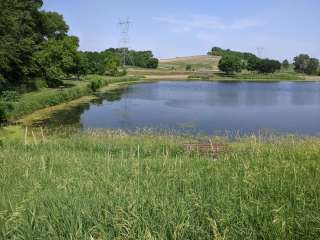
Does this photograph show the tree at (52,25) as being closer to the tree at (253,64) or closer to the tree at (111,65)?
the tree at (111,65)

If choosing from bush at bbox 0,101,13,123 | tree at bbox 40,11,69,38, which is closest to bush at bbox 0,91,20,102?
bush at bbox 0,101,13,123

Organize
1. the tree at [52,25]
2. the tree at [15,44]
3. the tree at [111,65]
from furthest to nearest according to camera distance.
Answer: the tree at [111,65] → the tree at [52,25] → the tree at [15,44]

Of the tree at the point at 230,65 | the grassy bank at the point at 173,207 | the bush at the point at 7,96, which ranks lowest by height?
the tree at the point at 230,65

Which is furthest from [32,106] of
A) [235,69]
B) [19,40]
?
[235,69]

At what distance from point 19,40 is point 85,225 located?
42.0 metres

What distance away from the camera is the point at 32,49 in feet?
148

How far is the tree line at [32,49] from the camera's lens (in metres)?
37.9

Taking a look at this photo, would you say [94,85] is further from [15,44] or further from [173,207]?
[173,207]

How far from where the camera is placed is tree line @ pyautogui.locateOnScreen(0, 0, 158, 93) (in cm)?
3788

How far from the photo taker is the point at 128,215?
364 centimetres

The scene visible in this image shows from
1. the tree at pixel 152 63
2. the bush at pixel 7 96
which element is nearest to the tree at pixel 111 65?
the tree at pixel 152 63

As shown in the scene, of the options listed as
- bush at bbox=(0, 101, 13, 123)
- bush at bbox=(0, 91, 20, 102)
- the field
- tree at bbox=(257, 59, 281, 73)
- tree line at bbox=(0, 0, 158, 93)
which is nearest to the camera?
bush at bbox=(0, 101, 13, 123)

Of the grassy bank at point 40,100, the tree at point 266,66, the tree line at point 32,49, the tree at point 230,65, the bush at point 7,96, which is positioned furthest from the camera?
the tree at point 266,66

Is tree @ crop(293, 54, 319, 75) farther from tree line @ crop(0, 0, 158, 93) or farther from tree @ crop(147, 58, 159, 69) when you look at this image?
tree line @ crop(0, 0, 158, 93)
